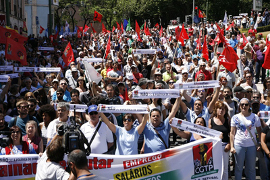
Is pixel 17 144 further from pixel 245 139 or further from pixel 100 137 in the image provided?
pixel 245 139

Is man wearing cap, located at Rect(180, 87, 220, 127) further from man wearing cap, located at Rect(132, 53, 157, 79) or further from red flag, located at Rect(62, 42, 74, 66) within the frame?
red flag, located at Rect(62, 42, 74, 66)

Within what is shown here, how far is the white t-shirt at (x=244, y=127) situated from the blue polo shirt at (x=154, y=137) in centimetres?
119

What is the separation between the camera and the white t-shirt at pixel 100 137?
6.30 meters

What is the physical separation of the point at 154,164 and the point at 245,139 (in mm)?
1774

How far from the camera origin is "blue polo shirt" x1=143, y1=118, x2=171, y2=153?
20.3ft

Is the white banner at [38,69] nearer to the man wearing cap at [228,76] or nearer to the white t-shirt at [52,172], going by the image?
the man wearing cap at [228,76]

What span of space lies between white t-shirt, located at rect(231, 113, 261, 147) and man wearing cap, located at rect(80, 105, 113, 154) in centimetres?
200

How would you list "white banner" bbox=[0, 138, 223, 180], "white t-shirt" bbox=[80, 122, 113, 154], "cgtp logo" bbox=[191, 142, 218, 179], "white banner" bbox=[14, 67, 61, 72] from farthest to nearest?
"white banner" bbox=[14, 67, 61, 72] < "white t-shirt" bbox=[80, 122, 113, 154] < "cgtp logo" bbox=[191, 142, 218, 179] < "white banner" bbox=[0, 138, 223, 180]

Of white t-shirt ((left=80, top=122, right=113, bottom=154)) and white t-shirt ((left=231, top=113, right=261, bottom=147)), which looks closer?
white t-shirt ((left=80, top=122, right=113, bottom=154))

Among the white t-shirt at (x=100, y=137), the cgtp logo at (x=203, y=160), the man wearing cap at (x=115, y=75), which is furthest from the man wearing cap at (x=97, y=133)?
the man wearing cap at (x=115, y=75)

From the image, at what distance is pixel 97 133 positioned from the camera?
636 centimetres

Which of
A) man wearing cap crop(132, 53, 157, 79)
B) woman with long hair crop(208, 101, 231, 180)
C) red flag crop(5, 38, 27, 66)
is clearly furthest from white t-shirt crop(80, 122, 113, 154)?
red flag crop(5, 38, 27, 66)

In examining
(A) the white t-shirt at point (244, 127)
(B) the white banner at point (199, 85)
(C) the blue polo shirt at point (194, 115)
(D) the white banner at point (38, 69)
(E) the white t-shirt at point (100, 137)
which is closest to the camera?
(E) the white t-shirt at point (100, 137)

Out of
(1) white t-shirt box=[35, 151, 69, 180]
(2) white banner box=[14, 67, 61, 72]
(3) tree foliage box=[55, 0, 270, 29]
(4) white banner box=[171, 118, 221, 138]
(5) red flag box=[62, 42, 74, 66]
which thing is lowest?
(1) white t-shirt box=[35, 151, 69, 180]
